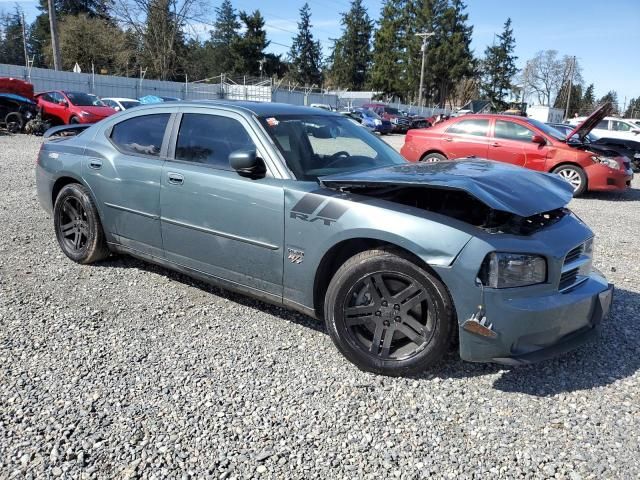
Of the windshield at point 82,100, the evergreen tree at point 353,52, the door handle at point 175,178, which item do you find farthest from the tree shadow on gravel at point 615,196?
the evergreen tree at point 353,52

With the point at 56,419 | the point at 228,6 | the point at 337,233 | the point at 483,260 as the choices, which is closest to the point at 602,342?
the point at 483,260

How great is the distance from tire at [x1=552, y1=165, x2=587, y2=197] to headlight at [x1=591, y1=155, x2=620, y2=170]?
1.12 ft

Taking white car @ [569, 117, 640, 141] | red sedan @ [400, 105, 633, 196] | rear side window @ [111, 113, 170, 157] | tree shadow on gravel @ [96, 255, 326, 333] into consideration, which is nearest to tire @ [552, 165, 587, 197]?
red sedan @ [400, 105, 633, 196]

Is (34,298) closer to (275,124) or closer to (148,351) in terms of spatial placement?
(148,351)

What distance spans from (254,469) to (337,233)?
1.38 m

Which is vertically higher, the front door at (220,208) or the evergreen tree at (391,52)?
the evergreen tree at (391,52)

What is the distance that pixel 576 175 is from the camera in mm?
10242

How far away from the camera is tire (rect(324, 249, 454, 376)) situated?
113 inches

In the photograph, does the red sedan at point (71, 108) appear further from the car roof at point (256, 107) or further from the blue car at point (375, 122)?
the car roof at point (256, 107)

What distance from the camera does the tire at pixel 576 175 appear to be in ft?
33.3

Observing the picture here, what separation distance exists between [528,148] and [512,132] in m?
0.51

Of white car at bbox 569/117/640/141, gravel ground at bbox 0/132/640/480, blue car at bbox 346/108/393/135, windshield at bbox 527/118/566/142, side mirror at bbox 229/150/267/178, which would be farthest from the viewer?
blue car at bbox 346/108/393/135

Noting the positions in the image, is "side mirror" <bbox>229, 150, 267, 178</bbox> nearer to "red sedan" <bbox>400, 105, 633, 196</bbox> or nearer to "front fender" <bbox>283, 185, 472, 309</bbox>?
"front fender" <bbox>283, 185, 472, 309</bbox>

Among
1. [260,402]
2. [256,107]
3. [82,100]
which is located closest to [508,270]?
[260,402]
